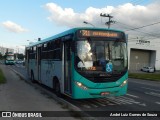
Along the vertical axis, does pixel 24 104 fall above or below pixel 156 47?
below

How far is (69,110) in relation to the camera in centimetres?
1042

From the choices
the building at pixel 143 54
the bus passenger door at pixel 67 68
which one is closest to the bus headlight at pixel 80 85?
the bus passenger door at pixel 67 68

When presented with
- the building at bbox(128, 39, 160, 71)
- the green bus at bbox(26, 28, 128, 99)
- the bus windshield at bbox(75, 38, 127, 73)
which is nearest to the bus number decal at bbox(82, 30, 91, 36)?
the green bus at bbox(26, 28, 128, 99)

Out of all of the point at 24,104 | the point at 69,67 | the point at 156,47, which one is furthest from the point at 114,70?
→ the point at 156,47

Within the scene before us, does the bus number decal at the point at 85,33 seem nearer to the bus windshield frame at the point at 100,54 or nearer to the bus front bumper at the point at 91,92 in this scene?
the bus windshield frame at the point at 100,54

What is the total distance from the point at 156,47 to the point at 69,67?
2818 inches

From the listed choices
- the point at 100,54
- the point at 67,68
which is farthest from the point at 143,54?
the point at 100,54

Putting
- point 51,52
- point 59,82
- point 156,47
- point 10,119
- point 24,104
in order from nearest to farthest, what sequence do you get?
point 10,119 < point 24,104 < point 59,82 < point 51,52 < point 156,47

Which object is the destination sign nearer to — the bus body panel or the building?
the bus body panel

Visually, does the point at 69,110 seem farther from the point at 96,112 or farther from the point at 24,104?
the point at 24,104

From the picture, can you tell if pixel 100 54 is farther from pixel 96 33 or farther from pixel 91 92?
pixel 91 92

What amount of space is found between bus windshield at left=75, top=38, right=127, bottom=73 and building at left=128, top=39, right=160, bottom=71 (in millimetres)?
65771

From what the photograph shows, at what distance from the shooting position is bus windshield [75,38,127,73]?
38.8 ft

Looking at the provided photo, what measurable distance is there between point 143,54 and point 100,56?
72.3 metres
